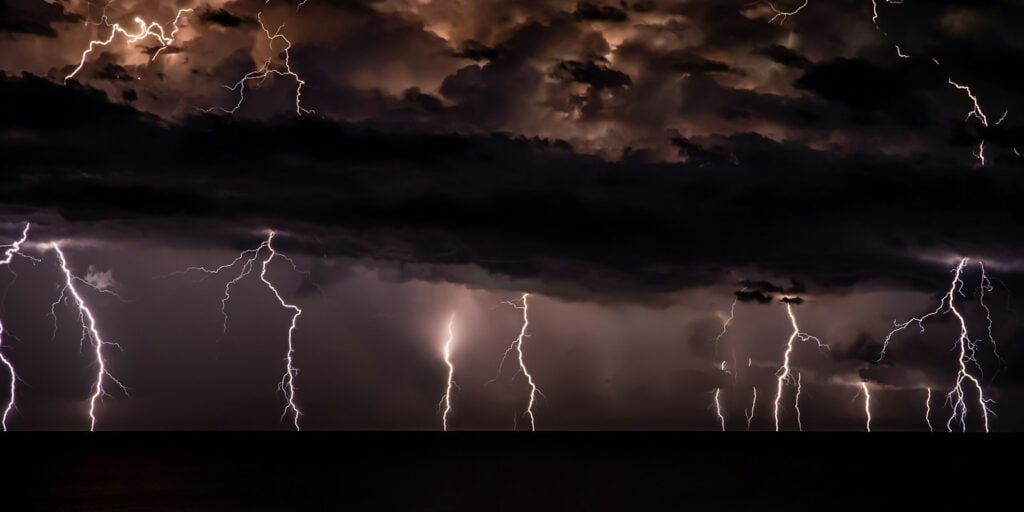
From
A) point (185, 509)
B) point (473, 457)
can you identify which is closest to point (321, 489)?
point (185, 509)

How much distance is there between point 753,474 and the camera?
52.1 meters

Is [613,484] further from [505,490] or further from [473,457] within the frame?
[473,457]

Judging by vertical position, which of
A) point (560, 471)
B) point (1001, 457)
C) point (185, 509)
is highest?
point (1001, 457)

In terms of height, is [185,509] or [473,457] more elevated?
[473,457]

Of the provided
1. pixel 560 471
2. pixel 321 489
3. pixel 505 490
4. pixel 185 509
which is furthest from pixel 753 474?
pixel 185 509

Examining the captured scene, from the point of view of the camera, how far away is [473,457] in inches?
2584

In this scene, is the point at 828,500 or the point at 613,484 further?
the point at 613,484

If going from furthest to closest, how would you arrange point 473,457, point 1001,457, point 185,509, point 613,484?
point 1001,457
point 473,457
point 613,484
point 185,509

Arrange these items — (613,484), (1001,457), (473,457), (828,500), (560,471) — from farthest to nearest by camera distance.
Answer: (1001,457) → (473,457) → (560,471) → (613,484) → (828,500)

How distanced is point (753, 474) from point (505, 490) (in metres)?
17.9

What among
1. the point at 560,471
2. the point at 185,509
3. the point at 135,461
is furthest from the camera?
the point at 135,461

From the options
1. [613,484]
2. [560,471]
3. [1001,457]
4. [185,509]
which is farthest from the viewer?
[1001,457]

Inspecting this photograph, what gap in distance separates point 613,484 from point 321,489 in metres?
11.5

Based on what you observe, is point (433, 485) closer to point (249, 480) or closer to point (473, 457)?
point (249, 480)
